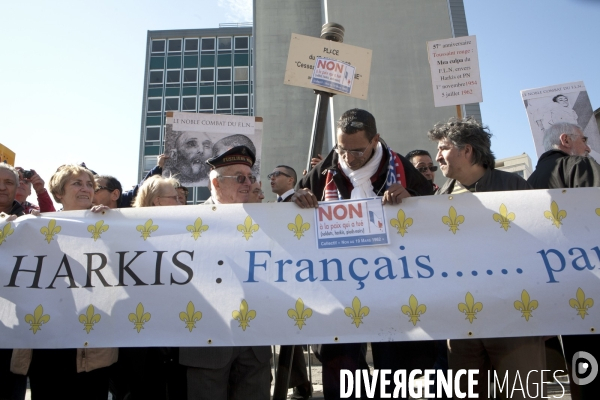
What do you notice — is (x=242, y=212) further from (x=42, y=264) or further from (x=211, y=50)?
(x=211, y=50)

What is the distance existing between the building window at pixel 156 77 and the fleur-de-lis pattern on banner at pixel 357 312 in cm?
3533

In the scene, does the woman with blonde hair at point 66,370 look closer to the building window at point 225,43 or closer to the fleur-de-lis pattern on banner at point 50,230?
the fleur-de-lis pattern on banner at point 50,230

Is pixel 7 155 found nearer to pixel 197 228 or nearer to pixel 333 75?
pixel 197 228

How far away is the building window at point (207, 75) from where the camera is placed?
34594mm

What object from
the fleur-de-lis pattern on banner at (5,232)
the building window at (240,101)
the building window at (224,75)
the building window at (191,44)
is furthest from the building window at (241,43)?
the fleur-de-lis pattern on banner at (5,232)

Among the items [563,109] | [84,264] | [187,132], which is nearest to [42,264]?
[84,264]

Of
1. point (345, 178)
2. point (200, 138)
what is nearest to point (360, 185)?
point (345, 178)

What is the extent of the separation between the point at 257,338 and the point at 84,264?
43.0 inches

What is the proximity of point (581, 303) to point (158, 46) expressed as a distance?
37.3 meters

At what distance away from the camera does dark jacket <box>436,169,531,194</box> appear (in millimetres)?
2758

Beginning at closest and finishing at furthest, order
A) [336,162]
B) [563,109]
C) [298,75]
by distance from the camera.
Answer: [336,162], [298,75], [563,109]

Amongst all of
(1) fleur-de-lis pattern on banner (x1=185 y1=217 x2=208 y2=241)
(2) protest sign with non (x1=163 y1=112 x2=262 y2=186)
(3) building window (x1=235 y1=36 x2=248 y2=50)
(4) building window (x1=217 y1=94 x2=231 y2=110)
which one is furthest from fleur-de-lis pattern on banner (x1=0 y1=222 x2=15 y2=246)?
(3) building window (x1=235 y1=36 x2=248 y2=50)

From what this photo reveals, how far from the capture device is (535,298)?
2.43 m

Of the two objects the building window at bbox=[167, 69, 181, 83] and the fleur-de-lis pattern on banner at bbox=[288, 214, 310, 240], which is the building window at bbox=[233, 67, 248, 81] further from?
the fleur-de-lis pattern on banner at bbox=[288, 214, 310, 240]
